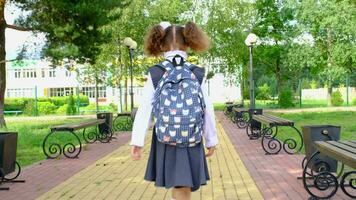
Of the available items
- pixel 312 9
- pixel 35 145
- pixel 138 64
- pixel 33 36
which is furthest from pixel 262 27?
pixel 35 145

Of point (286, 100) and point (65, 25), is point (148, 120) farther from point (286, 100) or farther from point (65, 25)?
point (286, 100)

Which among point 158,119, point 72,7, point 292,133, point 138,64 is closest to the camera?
point 158,119

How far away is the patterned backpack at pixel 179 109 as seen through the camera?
3666mm

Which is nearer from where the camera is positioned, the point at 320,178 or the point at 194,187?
the point at 194,187

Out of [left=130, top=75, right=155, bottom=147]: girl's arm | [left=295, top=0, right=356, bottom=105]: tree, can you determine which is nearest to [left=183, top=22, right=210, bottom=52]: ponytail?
[left=130, top=75, right=155, bottom=147]: girl's arm

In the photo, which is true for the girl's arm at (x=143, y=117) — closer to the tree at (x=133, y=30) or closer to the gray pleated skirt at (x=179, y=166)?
the gray pleated skirt at (x=179, y=166)

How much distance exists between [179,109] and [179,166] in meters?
0.39

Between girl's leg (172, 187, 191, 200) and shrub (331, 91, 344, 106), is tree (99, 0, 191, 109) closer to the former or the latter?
shrub (331, 91, 344, 106)

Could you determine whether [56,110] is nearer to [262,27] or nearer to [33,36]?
[262,27]

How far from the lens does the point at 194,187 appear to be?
3818mm

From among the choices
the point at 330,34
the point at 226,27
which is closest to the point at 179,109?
the point at 226,27

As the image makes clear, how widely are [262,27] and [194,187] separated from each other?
36.0 meters

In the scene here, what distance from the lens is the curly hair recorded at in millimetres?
3849

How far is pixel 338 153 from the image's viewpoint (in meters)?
5.24
